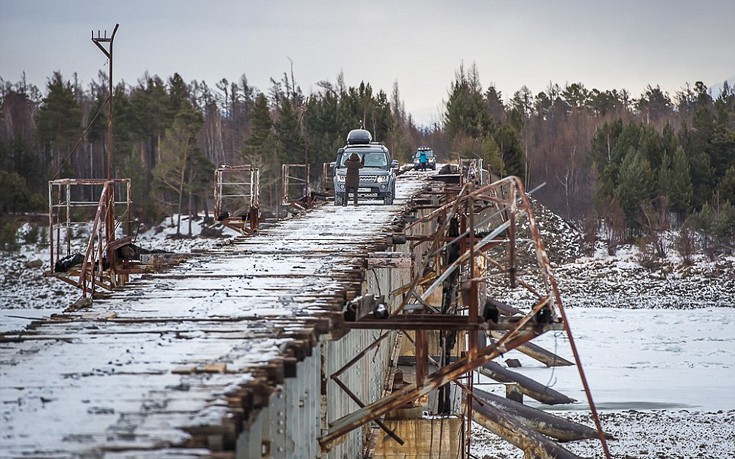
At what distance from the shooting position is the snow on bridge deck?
7.26 m

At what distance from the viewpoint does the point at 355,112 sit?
88.0 m

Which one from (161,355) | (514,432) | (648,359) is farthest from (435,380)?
(648,359)

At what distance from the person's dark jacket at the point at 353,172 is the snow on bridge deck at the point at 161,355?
1557 centimetres

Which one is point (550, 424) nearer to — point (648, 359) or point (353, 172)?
point (353, 172)

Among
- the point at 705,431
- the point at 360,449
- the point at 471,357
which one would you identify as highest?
the point at 471,357

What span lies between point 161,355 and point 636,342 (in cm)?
3623

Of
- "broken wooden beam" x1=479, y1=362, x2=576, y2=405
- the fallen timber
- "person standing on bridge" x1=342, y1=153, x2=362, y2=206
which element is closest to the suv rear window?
"person standing on bridge" x1=342, y1=153, x2=362, y2=206

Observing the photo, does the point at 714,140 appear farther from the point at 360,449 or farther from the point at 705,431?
the point at 360,449

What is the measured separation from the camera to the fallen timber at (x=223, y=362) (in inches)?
289

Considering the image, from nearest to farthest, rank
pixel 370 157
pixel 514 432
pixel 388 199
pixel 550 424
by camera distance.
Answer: pixel 514 432 → pixel 550 424 → pixel 388 199 → pixel 370 157

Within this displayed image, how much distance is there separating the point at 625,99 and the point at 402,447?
404 feet

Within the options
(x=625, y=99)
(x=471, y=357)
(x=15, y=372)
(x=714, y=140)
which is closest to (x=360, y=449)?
(x=471, y=357)

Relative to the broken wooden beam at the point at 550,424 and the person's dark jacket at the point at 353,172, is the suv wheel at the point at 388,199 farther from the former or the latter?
the broken wooden beam at the point at 550,424

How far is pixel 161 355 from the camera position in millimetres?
9641
